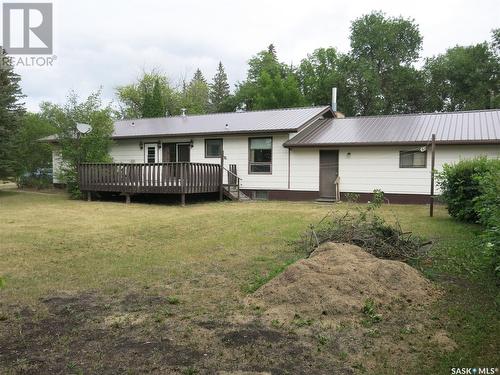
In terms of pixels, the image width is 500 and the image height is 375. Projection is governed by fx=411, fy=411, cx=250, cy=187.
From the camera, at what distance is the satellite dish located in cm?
1720

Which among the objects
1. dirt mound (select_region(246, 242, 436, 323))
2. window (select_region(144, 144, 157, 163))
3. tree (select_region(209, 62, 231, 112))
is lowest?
dirt mound (select_region(246, 242, 436, 323))

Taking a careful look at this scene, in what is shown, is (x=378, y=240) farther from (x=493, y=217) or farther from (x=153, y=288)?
(x=153, y=288)

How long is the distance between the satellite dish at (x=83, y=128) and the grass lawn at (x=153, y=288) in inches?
334

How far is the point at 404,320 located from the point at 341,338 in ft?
2.46

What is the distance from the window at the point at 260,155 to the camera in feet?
56.4

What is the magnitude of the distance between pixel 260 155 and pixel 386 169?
5.16 m

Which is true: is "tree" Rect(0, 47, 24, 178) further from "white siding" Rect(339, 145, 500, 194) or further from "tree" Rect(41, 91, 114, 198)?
"white siding" Rect(339, 145, 500, 194)

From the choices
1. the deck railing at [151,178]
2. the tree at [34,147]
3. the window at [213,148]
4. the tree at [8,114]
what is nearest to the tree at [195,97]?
the tree at [34,147]

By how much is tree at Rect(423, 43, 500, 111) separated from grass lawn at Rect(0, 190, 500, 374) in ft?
101

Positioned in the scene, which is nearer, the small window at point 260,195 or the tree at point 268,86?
the small window at point 260,195

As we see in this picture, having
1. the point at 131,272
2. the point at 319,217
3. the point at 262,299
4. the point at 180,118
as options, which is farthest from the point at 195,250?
the point at 180,118

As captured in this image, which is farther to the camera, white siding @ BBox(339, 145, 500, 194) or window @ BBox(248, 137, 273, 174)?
window @ BBox(248, 137, 273, 174)

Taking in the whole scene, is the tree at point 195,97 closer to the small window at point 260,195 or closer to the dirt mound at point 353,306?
the small window at point 260,195

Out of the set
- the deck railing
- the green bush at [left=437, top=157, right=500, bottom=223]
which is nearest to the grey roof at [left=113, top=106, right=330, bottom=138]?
the deck railing
